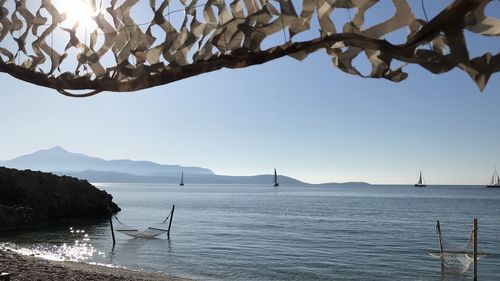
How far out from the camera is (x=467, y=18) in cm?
199

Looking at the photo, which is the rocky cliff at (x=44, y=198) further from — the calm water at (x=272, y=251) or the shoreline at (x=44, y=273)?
the shoreline at (x=44, y=273)

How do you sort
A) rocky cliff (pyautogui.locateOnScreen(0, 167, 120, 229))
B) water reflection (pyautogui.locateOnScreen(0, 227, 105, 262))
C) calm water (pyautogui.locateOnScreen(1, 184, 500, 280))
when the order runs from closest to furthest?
calm water (pyautogui.locateOnScreen(1, 184, 500, 280)), water reflection (pyautogui.locateOnScreen(0, 227, 105, 262)), rocky cliff (pyautogui.locateOnScreen(0, 167, 120, 229))

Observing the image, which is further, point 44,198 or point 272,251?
point 44,198

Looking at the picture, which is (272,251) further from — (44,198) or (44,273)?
(44,198)

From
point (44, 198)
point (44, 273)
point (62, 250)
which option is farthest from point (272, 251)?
point (44, 198)

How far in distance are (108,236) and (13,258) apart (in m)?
16.8

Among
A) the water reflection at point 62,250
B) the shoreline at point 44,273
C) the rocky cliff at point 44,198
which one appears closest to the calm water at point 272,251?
the water reflection at point 62,250

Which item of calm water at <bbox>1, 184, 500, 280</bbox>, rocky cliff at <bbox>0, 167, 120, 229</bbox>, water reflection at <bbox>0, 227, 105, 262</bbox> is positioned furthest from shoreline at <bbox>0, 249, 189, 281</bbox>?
rocky cliff at <bbox>0, 167, 120, 229</bbox>

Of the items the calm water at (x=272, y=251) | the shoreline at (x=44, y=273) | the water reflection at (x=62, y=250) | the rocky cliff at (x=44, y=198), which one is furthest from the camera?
the rocky cliff at (x=44, y=198)

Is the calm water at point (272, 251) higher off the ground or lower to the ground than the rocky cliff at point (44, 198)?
lower

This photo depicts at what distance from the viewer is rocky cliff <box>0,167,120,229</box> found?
140 feet

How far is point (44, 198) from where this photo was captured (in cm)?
4869

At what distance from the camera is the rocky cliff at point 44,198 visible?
42.8m

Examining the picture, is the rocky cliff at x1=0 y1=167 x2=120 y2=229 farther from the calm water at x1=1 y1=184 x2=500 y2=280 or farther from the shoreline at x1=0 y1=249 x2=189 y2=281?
the shoreline at x1=0 y1=249 x2=189 y2=281
